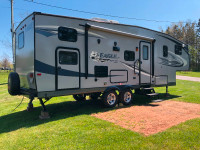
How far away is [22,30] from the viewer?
675 centimetres

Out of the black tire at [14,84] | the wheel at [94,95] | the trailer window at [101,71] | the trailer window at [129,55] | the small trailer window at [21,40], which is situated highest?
→ the small trailer window at [21,40]

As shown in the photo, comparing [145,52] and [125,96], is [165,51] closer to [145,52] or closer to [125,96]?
[145,52]

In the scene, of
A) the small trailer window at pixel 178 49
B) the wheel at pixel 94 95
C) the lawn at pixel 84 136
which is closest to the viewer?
the lawn at pixel 84 136

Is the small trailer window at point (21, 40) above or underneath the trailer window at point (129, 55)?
above

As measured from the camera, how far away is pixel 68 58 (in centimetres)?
629

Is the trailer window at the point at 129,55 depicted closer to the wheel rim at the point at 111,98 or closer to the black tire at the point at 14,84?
the wheel rim at the point at 111,98

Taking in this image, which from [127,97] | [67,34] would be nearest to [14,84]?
[67,34]

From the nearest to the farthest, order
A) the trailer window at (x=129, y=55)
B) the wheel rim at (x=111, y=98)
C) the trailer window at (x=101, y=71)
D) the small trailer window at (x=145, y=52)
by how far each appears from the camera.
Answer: the trailer window at (x=101, y=71), the wheel rim at (x=111, y=98), the trailer window at (x=129, y=55), the small trailer window at (x=145, y=52)

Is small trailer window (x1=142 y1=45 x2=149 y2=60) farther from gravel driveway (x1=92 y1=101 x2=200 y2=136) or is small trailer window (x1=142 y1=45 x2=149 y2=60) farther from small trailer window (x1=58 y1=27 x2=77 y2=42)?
small trailer window (x1=58 y1=27 x2=77 y2=42)

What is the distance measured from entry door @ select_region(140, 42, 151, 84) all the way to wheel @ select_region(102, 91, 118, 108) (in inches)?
83.6

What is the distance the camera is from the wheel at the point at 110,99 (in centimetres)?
739

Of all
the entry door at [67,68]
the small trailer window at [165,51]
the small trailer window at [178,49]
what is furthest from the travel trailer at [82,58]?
the small trailer window at [178,49]

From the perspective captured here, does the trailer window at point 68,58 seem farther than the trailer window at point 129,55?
No

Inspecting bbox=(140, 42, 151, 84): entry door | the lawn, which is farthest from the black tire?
bbox=(140, 42, 151, 84): entry door
